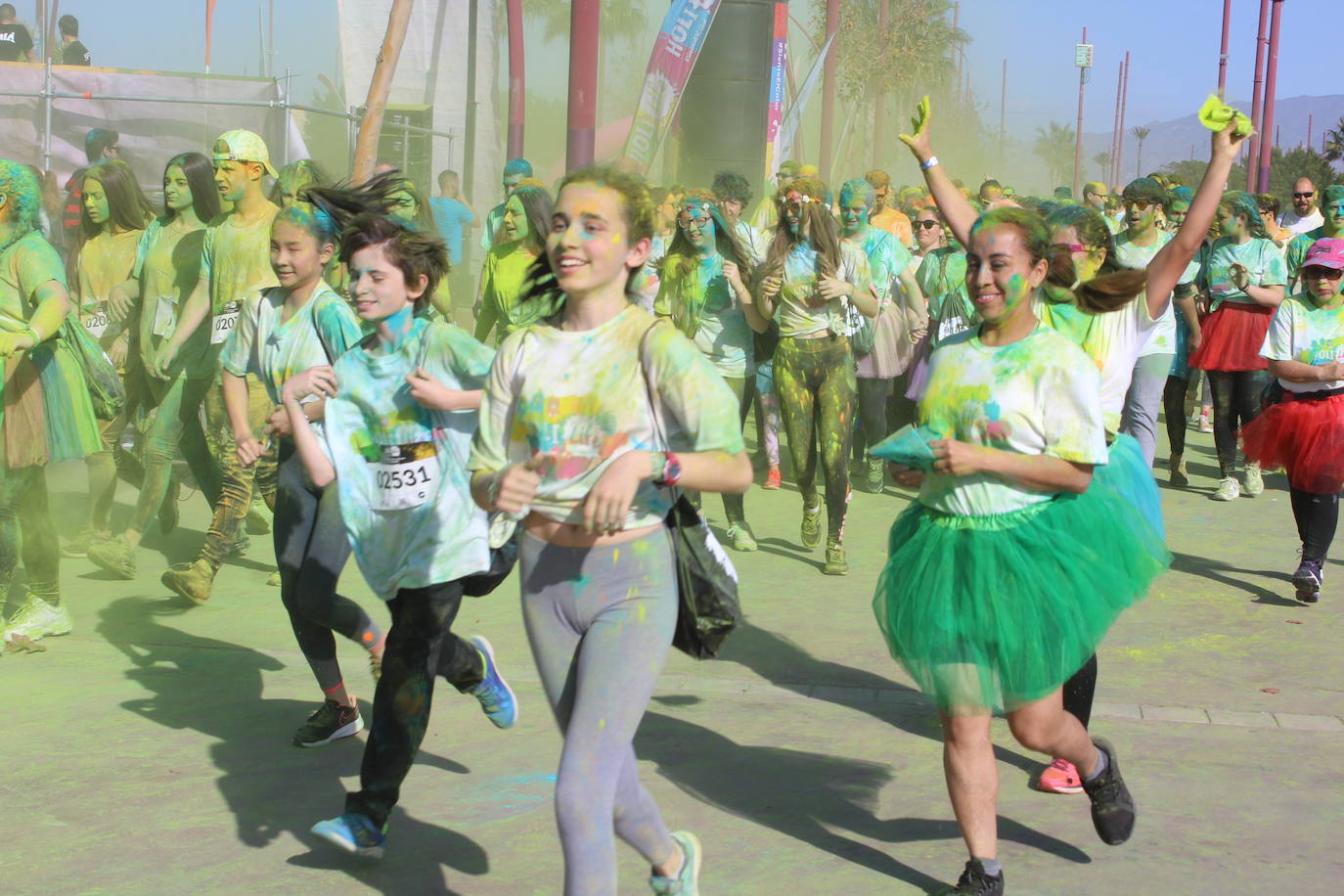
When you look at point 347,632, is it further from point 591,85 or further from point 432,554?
point 591,85

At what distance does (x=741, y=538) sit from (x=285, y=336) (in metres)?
4.07

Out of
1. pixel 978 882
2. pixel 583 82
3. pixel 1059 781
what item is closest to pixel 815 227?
pixel 1059 781

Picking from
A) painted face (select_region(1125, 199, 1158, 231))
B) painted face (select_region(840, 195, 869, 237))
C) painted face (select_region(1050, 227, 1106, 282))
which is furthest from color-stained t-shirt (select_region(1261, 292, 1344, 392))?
painted face (select_region(840, 195, 869, 237))

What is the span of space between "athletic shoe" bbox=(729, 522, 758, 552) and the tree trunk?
697 cm

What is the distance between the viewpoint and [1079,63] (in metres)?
72.5

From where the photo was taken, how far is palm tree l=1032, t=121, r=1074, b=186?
125375mm

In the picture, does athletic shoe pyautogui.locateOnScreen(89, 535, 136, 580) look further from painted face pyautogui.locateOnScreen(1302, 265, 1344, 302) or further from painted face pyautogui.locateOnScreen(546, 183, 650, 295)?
painted face pyautogui.locateOnScreen(1302, 265, 1344, 302)

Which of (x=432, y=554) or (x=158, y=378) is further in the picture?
(x=158, y=378)

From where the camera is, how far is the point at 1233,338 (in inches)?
435

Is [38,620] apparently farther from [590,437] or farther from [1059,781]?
[1059,781]

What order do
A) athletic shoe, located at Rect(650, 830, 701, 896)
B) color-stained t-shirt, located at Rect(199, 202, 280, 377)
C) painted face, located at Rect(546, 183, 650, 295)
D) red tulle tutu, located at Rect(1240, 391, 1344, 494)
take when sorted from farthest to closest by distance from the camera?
red tulle tutu, located at Rect(1240, 391, 1344, 494)
color-stained t-shirt, located at Rect(199, 202, 280, 377)
athletic shoe, located at Rect(650, 830, 701, 896)
painted face, located at Rect(546, 183, 650, 295)

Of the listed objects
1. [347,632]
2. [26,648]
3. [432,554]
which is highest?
[432,554]

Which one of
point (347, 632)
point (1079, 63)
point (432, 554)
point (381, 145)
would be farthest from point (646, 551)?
point (1079, 63)

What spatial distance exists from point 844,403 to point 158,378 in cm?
376
